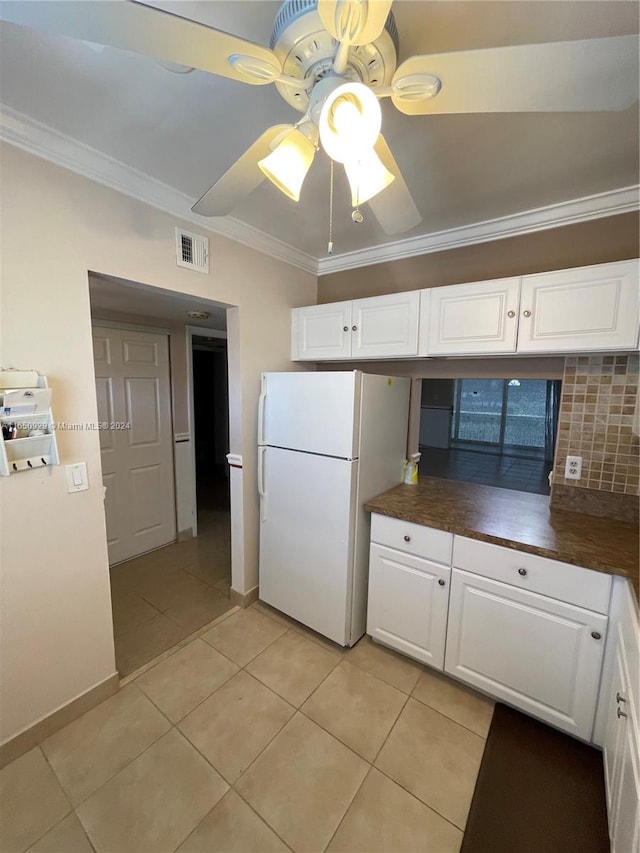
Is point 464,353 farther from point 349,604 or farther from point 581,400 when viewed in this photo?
point 349,604

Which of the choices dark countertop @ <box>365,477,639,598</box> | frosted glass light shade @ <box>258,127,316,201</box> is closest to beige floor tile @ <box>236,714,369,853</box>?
dark countertop @ <box>365,477,639,598</box>

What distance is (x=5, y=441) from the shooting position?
1290 millimetres

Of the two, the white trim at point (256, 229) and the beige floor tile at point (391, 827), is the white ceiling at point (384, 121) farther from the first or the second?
the beige floor tile at point (391, 827)

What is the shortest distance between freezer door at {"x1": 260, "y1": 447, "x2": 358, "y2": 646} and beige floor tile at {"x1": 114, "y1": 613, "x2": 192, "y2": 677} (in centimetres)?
61

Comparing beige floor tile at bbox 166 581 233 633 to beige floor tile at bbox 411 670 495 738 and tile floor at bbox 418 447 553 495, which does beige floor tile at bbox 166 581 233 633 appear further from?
tile floor at bbox 418 447 553 495

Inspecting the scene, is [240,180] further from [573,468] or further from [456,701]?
[456,701]

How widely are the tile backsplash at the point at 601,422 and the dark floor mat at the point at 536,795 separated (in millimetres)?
1161

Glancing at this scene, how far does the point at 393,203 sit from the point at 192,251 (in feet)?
3.88

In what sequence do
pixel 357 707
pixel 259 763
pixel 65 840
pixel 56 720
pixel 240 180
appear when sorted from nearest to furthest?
pixel 240 180 < pixel 65 840 < pixel 259 763 < pixel 56 720 < pixel 357 707

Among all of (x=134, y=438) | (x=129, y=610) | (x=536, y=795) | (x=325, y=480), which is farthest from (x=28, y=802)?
(x=134, y=438)

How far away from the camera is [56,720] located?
→ 1.54 meters

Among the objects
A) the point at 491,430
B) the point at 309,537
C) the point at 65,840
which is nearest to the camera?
the point at 65,840

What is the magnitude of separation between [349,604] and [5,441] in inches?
70.3

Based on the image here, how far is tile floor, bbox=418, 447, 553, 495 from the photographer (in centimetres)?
215
